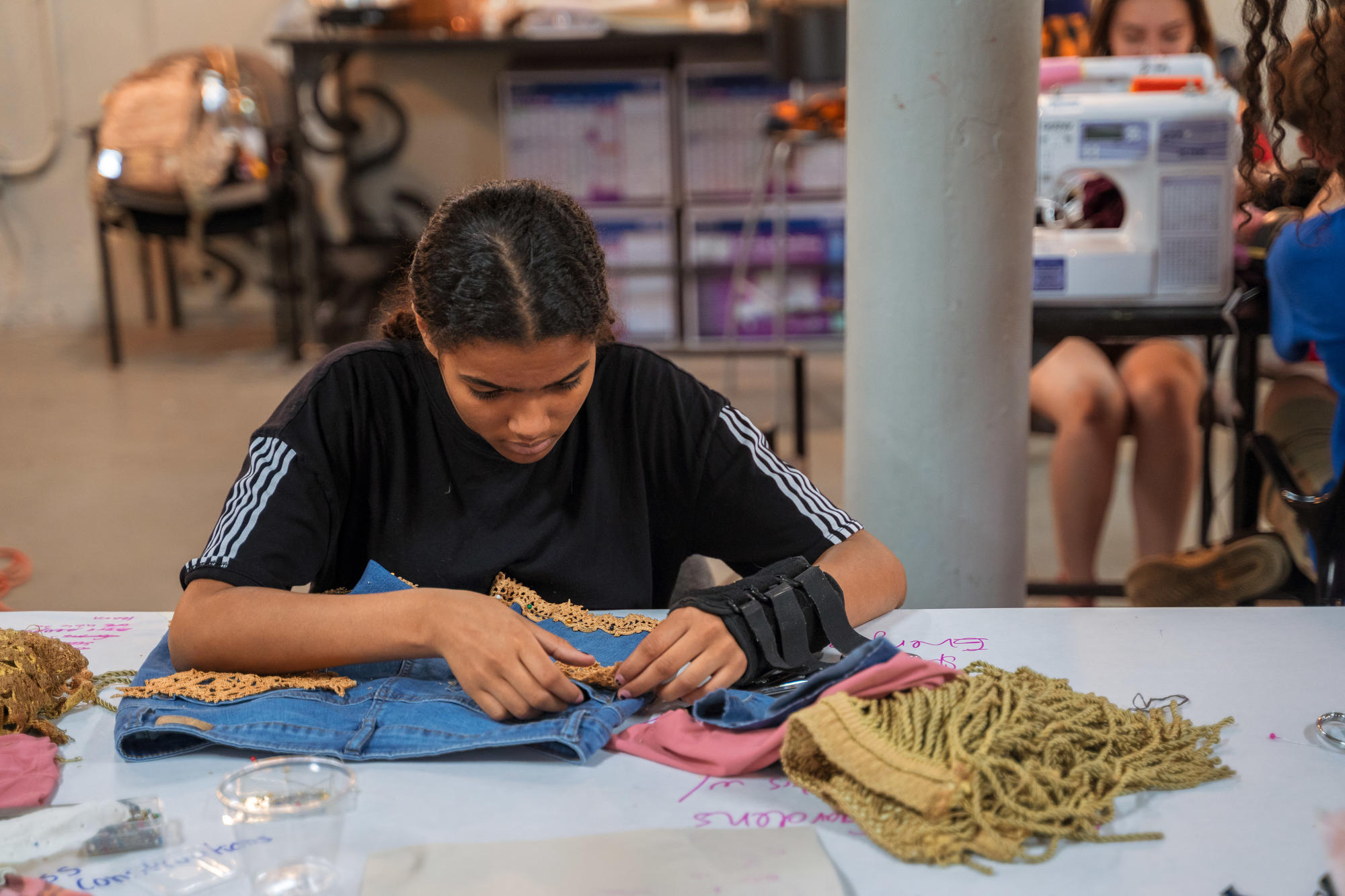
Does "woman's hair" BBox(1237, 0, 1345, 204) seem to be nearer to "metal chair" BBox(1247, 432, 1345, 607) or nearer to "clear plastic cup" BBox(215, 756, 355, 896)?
"metal chair" BBox(1247, 432, 1345, 607)

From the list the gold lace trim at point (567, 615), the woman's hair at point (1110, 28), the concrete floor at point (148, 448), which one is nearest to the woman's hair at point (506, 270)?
the gold lace trim at point (567, 615)

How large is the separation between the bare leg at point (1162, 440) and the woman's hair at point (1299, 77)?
93cm

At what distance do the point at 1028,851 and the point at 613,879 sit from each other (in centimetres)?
25

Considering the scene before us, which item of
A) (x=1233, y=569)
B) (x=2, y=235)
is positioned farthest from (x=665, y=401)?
(x=2, y=235)

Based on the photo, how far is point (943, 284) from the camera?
1581mm

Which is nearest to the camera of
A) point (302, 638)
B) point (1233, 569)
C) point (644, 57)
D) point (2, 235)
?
point (302, 638)

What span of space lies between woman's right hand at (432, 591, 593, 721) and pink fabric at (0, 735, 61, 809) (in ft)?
0.92

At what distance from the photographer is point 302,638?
0.98 meters

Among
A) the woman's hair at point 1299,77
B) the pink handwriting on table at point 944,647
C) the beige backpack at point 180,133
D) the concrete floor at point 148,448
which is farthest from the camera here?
the beige backpack at point 180,133

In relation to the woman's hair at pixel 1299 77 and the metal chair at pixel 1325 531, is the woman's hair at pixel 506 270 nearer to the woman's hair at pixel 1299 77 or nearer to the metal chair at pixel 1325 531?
the woman's hair at pixel 1299 77

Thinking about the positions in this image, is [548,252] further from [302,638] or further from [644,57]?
[644,57]

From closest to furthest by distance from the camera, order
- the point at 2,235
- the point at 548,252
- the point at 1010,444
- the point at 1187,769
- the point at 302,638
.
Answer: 1. the point at 1187,769
2. the point at 302,638
3. the point at 548,252
4. the point at 1010,444
5. the point at 2,235

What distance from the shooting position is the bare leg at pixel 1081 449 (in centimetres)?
254

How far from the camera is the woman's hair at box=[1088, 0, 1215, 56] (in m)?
2.73
